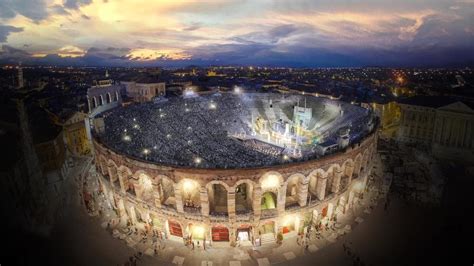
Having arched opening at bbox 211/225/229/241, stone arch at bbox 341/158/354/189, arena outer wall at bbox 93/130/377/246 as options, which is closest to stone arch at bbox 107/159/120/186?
arena outer wall at bbox 93/130/377/246

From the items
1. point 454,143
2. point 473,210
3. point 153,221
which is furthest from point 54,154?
point 454,143

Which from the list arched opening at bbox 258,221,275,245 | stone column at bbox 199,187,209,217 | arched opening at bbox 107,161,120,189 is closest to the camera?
stone column at bbox 199,187,209,217

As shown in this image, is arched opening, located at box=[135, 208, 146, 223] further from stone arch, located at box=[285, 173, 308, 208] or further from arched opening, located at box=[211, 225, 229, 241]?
stone arch, located at box=[285, 173, 308, 208]

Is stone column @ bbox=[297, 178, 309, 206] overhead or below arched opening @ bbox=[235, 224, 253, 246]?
overhead

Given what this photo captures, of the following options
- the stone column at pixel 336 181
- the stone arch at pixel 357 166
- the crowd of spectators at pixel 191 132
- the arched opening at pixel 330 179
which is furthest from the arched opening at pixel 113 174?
the stone arch at pixel 357 166

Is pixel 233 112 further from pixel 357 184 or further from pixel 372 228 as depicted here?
pixel 372 228

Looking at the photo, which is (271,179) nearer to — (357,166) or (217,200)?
(217,200)
